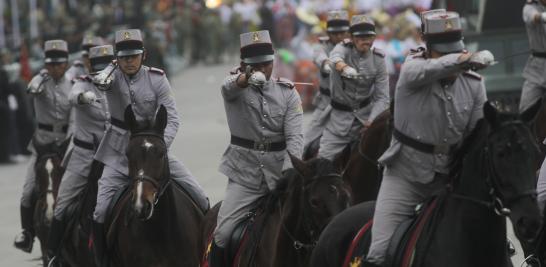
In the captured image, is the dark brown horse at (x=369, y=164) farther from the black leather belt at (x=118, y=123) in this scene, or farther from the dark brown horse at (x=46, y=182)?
the dark brown horse at (x=46, y=182)

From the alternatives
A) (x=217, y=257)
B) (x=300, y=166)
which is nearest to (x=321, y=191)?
(x=300, y=166)

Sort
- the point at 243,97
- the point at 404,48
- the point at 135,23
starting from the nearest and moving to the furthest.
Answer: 1. the point at 243,97
2. the point at 404,48
3. the point at 135,23

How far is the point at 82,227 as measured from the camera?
568 inches

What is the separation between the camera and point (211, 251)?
1176 cm

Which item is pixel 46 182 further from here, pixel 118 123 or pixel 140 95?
pixel 140 95

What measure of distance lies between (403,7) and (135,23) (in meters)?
9.62

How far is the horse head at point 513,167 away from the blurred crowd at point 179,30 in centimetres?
1629

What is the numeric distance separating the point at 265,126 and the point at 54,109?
5.63 m

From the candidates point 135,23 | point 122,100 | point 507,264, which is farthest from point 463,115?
point 135,23

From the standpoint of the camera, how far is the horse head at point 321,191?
10586 mm

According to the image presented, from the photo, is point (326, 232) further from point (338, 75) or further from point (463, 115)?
point (338, 75)

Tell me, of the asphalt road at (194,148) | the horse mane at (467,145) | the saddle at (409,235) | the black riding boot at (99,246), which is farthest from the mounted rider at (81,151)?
the horse mane at (467,145)

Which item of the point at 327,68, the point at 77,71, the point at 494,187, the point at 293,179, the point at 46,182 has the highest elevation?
the point at 494,187

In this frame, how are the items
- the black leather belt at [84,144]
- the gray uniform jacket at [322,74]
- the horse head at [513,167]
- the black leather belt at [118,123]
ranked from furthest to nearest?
the gray uniform jacket at [322,74] < the black leather belt at [84,144] < the black leather belt at [118,123] < the horse head at [513,167]
